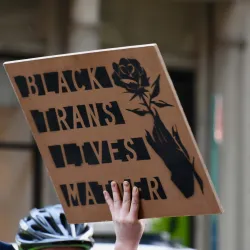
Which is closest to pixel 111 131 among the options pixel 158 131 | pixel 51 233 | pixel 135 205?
pixel 158 131

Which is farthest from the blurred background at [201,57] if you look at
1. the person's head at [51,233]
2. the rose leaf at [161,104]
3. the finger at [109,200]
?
the rose leaf at [161,104]

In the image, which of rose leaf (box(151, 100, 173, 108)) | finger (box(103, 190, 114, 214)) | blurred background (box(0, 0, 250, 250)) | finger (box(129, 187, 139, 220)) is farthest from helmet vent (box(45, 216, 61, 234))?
blurred background (box(0, 0, 250, 250))

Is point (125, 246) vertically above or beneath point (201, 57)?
beneath

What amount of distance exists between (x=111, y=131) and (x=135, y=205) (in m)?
0.31

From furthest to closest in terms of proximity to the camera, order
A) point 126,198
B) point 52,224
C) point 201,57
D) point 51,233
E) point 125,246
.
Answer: point 201,57
point 52,224
point 51,233
point 126,198
point 125,246

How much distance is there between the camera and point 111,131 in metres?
3.15

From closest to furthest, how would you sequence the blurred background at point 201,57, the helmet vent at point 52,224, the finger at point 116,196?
the finger at point 116,196, the helmet vent at point 52,224, the blurred background at point 201,57

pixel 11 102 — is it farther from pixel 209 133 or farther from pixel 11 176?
pixel 209 133

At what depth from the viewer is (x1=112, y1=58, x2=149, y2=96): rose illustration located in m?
2.99

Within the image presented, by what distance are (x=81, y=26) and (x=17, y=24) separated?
87cm

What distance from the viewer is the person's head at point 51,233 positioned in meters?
3.78

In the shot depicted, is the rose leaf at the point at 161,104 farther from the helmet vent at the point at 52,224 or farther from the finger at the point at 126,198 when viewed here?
the helmet vent at the point at 52,224

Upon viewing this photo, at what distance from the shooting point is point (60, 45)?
1066 centimetres

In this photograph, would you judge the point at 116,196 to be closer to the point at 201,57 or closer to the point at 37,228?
the point at 37,228
